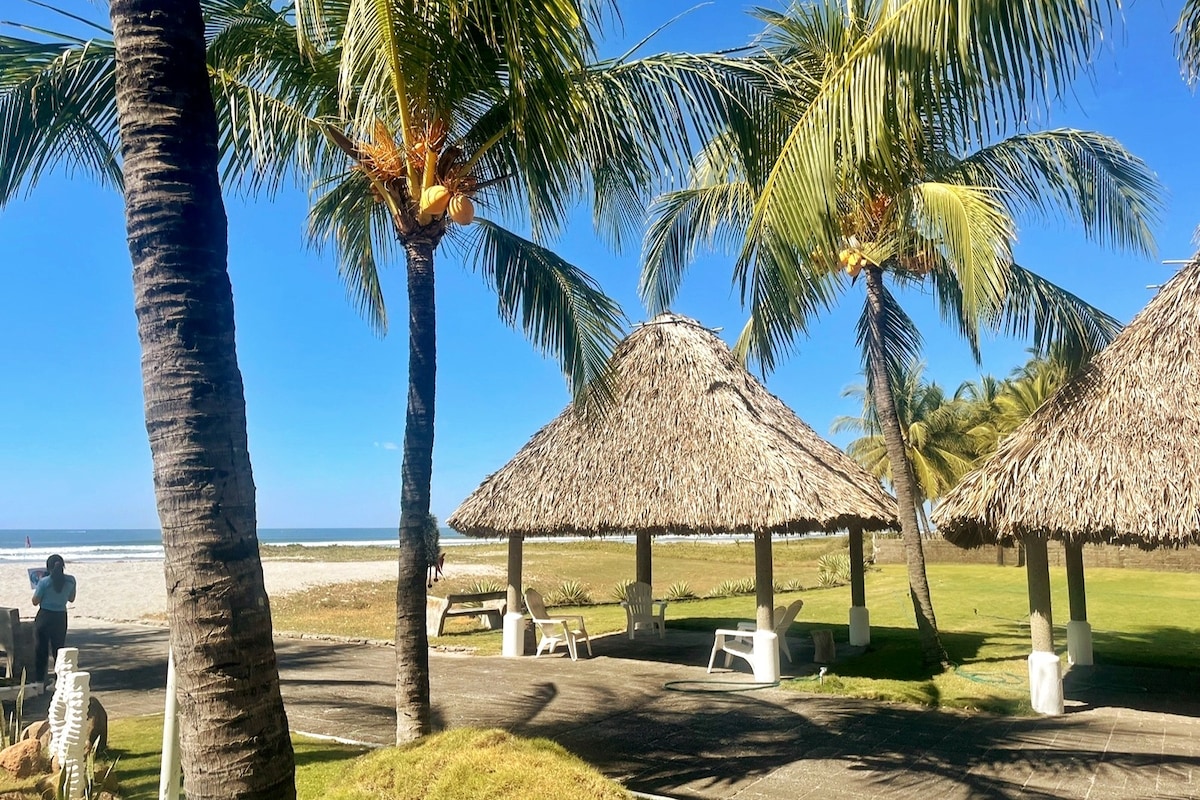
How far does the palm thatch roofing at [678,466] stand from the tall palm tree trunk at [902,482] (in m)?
0.29

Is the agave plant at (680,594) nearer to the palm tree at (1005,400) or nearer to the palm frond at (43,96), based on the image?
the palm tree at (1005,400)

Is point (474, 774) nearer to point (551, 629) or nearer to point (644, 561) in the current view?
point (551, 629)

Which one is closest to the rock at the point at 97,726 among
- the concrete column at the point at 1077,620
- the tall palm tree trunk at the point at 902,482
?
the tall palm tree trunk at the point at 902,482

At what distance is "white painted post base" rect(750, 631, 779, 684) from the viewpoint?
8.67 m

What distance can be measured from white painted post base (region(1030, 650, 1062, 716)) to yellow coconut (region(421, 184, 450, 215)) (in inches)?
249

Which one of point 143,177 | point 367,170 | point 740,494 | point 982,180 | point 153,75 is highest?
point 982,180

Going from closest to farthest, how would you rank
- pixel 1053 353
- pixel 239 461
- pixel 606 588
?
pixel 239 461
pixel 1053 353
pixel 606 588

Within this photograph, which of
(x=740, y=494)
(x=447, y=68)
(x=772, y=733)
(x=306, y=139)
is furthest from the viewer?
(x=740, y=494)

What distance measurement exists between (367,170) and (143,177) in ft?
10.7

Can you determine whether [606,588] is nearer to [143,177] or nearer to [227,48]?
[227,48]

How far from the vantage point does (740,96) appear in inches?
217

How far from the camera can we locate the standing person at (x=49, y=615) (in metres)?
7.32

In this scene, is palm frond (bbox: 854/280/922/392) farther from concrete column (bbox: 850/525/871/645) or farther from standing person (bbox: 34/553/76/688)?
standing person (bbox: 34/553/76/688)

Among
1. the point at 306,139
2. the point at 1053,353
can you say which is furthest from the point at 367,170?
the point at 1053,353
